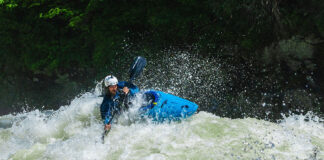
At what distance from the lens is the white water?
12.2 ft

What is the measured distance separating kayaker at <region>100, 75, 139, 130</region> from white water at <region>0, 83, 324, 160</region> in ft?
0.80

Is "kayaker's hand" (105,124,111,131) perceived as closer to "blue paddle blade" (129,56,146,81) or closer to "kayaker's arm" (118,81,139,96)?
"kayaker's arm" (118,81,139,96)

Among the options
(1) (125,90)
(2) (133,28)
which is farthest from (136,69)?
(2) (133,28)

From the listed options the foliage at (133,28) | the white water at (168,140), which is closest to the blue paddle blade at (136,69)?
the white water at (168,140)

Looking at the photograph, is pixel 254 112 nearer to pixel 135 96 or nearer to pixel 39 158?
pixel 135 96

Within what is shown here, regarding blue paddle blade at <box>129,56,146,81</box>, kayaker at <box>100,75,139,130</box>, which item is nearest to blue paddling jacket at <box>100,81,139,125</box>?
kayaker at <box>100,75,139,130</box>

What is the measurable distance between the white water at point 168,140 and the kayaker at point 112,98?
243 mm

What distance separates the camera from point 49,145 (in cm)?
475

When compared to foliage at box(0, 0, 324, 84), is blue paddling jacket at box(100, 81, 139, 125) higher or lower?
lower

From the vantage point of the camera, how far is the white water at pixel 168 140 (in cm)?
372

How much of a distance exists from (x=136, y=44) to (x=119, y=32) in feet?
1.86

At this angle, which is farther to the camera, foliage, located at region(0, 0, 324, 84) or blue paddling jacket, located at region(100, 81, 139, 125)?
foliage, located at region(0, 0, 324, 84)

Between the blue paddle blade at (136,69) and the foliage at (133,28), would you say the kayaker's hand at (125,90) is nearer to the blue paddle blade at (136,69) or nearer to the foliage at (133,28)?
the blue paddle blade at (136,69)

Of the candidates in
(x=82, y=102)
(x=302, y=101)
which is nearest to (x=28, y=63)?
(x=82, y=102)
